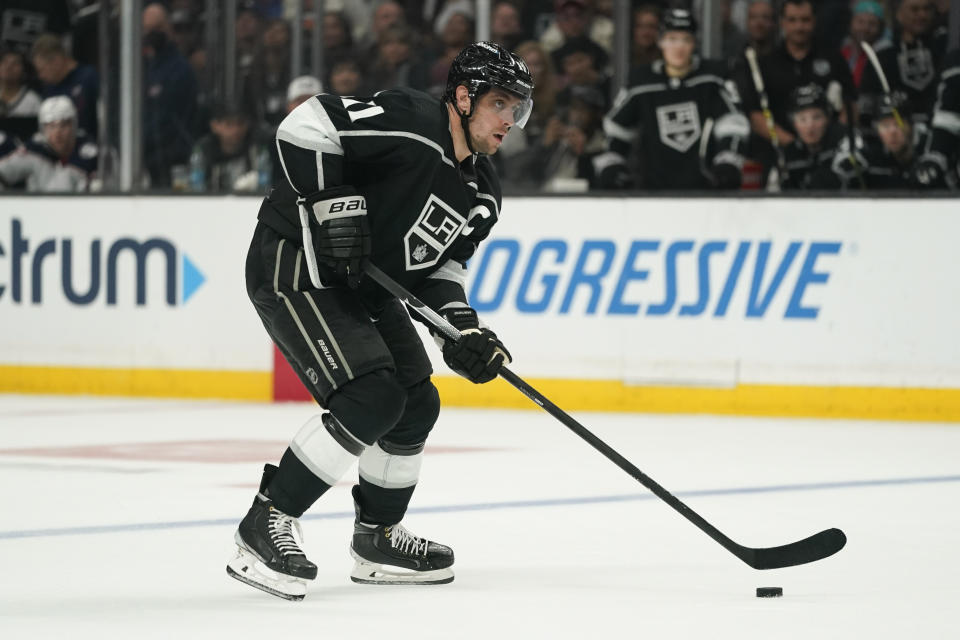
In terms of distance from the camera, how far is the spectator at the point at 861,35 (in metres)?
7.75

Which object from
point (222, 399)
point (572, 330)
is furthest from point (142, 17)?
point (572, 330)

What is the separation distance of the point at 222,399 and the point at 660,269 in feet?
7.35

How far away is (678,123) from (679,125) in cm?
1

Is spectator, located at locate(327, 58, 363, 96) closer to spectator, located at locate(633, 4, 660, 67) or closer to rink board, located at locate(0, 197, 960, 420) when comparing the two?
rink board, located at locate(0, 197, 960, 420)

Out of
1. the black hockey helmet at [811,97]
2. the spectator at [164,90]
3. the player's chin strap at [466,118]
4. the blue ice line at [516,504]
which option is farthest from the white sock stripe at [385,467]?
the spectator at [164,90]

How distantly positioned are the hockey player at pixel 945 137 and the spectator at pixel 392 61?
2468 millimetres

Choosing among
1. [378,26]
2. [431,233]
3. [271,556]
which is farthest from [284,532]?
[378,26]

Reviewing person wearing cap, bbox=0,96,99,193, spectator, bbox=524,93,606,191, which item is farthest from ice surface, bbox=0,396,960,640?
person wearing cap, bbox=0,96,99,193

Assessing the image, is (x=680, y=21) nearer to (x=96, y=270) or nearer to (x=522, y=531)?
(x=96, y=270)

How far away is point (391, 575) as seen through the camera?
12.5 feet

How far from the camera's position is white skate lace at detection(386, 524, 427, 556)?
386 cm

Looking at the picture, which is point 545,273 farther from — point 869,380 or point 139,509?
point 139,509

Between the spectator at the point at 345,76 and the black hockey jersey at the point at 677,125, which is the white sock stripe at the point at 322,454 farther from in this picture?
the spectator at the point at 345,76

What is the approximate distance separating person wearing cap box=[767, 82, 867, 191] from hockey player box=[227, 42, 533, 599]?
423cm
